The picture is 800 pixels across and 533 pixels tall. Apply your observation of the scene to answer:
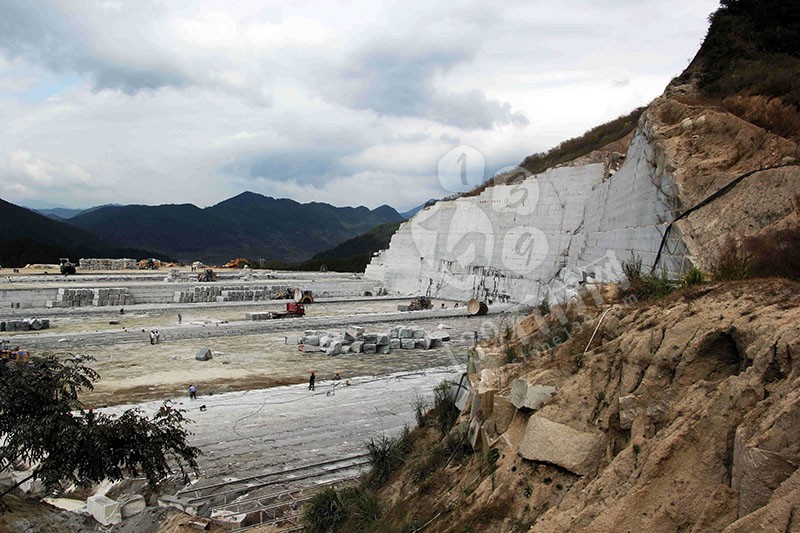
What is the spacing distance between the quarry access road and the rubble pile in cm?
248

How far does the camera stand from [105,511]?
702 centimetres

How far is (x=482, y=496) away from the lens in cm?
421

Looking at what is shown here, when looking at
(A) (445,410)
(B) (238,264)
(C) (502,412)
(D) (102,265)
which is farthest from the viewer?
(B) (238,264)

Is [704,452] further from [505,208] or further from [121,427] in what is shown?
[505,208]

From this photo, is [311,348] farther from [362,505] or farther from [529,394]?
[529,394]

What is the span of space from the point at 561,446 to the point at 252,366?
13.0 metres

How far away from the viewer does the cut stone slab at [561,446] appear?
12.8 ft

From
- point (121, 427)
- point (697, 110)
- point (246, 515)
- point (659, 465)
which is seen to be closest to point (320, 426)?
point (246, 515)

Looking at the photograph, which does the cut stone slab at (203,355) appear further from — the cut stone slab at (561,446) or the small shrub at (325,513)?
the cut stone slab at (561,446)

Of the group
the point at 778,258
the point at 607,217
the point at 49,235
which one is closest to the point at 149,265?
the point at 607,217

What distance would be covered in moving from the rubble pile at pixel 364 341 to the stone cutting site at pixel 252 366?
38 millimetres

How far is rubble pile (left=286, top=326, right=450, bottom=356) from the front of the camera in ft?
58.7

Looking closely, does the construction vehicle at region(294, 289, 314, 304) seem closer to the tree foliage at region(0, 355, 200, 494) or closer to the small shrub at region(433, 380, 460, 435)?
the tree foliage at region(0, 355, 200, 494)

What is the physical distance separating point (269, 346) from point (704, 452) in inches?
667
